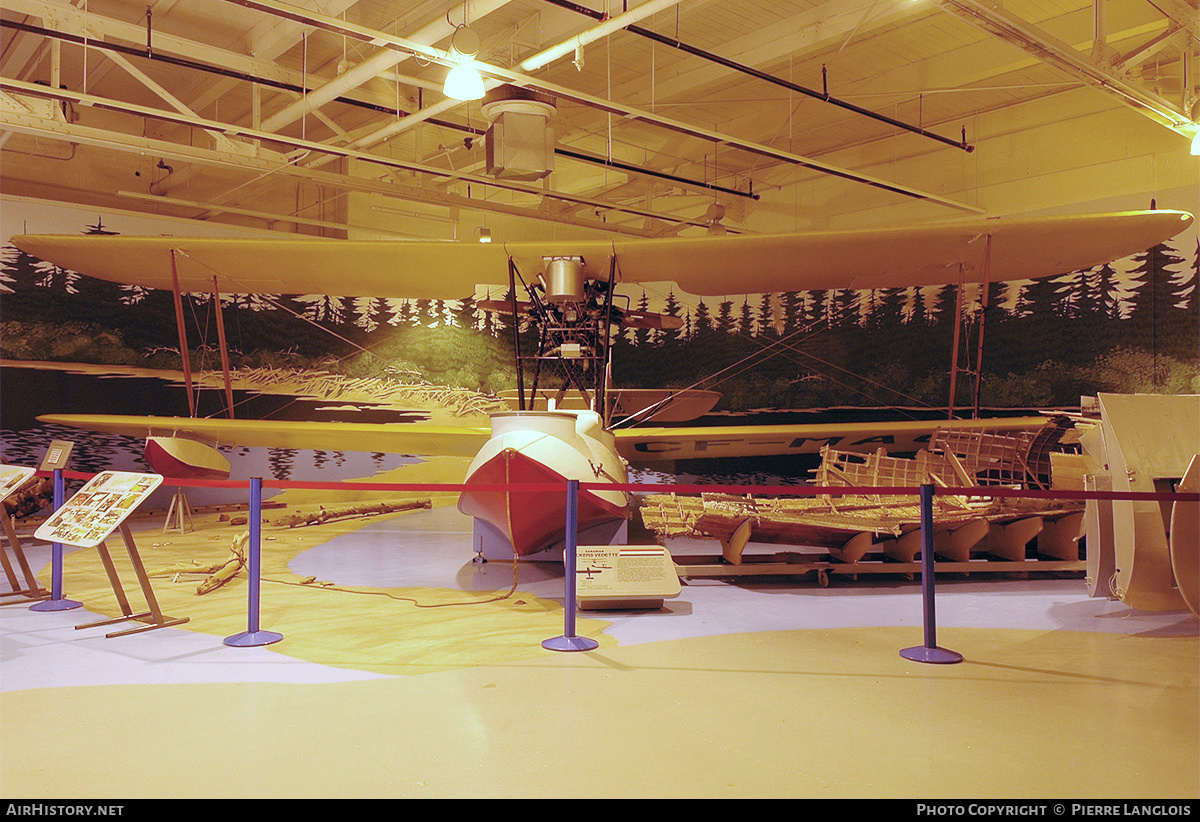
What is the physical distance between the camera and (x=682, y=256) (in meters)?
6.40

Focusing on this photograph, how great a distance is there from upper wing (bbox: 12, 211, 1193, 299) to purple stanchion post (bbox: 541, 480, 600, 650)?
9.64 feet

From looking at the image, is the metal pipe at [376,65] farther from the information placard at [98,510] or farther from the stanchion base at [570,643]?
the stanchion base at [570,643]

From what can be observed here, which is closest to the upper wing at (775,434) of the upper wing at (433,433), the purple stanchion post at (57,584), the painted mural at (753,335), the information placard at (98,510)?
the upper wing at (433,433)

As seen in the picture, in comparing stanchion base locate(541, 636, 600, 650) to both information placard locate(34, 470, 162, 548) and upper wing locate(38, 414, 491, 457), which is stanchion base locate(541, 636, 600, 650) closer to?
information placard locate(34, 470, 162, 548)

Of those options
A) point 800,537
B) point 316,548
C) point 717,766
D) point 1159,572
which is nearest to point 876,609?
point 800,537

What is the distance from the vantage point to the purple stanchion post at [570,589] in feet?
12.3

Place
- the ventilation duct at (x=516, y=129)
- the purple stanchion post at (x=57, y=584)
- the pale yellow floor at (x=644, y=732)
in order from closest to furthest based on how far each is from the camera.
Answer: the pale yellow floor at (x=644, y=732) < the purple stanchion post at (x=57, y=584) < the ventilation duct at (x=516, y=129)

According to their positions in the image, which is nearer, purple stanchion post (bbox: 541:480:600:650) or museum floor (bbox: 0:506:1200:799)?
museum floor (bbox: 0:506:1200:799)

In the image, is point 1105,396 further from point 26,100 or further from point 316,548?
point 26,100

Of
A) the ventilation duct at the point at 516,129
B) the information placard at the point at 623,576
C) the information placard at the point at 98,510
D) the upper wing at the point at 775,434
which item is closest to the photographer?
the information placard at the point at 98,510

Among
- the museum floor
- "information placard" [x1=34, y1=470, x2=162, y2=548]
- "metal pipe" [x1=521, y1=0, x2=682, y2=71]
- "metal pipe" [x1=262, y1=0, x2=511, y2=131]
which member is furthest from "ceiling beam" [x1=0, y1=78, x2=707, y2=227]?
the museum floor

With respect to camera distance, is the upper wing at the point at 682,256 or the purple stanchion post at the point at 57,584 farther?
the upper wing at the point at 682,256

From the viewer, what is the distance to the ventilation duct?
803cm

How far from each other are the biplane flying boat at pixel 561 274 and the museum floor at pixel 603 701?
3.41 feet
